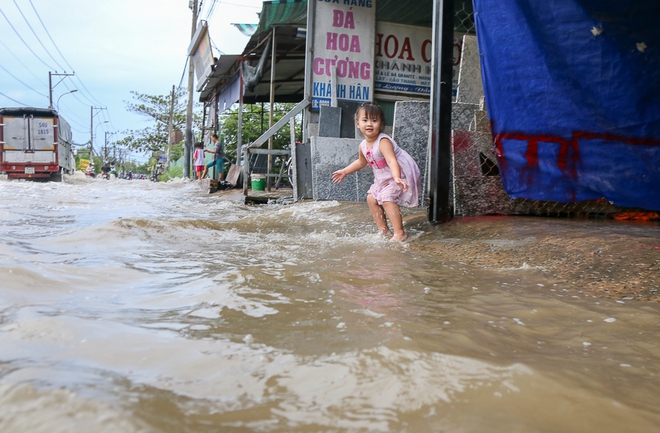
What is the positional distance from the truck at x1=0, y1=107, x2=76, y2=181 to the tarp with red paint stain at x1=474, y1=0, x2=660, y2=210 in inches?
806

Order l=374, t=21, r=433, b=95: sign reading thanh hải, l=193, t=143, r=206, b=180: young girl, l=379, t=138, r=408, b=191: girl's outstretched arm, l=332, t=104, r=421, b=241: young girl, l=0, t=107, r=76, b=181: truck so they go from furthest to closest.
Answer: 1. l=0, t=107, r=76, b=181: truck
2. l=193, t=143, r=206, b=180: young girl
3. l=374, t=21, r=433, b=95: sign reading thanh hải
4. l=332, t=104, r=421, b=241: young girl
5. l=379, t=138, r=408, b=191: girl's outstretched arm

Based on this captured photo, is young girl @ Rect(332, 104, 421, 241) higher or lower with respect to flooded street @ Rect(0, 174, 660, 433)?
higher

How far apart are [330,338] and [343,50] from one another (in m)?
7.43

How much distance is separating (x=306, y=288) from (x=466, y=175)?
9.79ft

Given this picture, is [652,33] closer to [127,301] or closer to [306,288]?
[306,288]

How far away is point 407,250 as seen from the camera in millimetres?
4027

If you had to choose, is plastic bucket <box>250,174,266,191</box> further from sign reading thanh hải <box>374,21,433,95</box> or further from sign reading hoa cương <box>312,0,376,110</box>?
sign reading thanh hải <box>374,21,433,95</box>

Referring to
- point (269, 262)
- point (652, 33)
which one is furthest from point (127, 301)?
point (652, 33)

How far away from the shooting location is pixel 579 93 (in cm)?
480

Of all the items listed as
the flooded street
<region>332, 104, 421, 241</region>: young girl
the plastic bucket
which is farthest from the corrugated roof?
the flooded street

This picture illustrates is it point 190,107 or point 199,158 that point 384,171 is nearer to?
point 199,158

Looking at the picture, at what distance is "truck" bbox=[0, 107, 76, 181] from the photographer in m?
20.6

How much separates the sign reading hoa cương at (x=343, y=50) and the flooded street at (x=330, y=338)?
526 cm

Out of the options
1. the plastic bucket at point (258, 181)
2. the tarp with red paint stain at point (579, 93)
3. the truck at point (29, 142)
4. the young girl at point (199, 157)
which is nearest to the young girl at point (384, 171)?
the tarp with red paint stain at point (579, 93)
